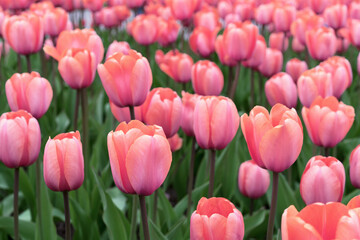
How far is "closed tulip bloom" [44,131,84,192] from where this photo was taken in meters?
1.09

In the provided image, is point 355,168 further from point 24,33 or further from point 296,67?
point 24,33

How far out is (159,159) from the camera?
0.94 meters

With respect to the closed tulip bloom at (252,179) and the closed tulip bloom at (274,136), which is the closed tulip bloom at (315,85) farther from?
the closed tulip bloom at (274,136)

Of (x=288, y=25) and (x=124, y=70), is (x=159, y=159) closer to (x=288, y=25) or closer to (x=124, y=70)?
(x=124, y=70)

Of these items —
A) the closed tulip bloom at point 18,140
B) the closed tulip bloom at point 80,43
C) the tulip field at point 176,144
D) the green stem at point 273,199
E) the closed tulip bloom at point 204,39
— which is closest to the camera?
the tulip field at point 176,144

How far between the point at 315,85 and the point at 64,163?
100 centimetres

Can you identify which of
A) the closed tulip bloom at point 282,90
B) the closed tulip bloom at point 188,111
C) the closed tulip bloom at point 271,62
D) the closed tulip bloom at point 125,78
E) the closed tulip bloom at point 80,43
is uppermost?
the closed tulip bloom at point 125,78

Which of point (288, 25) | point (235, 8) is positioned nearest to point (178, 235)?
point (288, 25)

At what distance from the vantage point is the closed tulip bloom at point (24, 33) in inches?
82.0

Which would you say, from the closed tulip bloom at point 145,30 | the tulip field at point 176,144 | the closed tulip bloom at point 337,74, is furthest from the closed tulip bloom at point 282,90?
the closed tulip bloom at point 145,30

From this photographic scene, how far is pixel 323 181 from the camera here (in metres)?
1.01

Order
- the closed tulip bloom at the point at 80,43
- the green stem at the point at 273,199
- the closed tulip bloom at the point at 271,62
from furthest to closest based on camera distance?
the closed tulip bloom at the point at 271,62 → the closed tulip bloom at the point at 80,43 → the green stem at the point at 273,199

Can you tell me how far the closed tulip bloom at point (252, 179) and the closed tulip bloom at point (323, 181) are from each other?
2.00ft

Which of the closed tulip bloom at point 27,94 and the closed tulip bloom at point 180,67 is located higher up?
the closed tulip bloom at point 27,94
